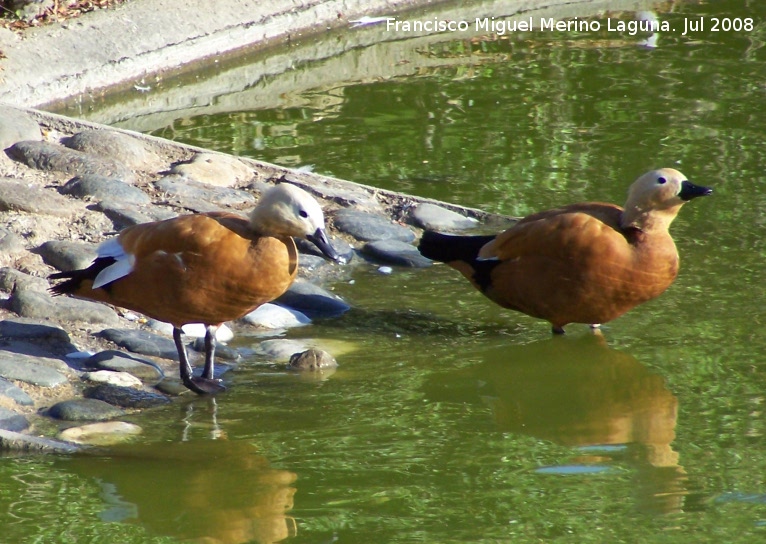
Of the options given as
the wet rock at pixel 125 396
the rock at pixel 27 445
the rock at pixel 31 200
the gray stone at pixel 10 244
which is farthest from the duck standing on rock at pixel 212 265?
the rock at pixel 31 200

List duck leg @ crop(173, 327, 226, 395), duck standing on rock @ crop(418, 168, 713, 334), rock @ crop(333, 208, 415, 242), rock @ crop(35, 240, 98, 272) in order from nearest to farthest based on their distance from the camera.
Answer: duck leg @ crop(173, 327, 226, 395) < duck standing on rock @ crop(418, 168, 713, 334) < rock @ crop(35, 240, 98, 272) < rock @ crop(333, 208, 415, 242)

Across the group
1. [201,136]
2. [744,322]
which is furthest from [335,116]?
[744,322]

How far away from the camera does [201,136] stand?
331 inches

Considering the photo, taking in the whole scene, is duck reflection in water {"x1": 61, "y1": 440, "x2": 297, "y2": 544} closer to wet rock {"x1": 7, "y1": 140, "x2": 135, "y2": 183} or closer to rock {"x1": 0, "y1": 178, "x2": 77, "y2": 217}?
rock {"x1": 0, "y1": 178, "x2": 77, "y2": 217}

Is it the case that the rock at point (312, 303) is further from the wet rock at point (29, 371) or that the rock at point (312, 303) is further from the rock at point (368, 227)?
the wet rock at point (29, 371)

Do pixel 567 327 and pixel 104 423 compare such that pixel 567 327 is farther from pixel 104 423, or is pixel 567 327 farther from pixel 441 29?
pixel 441 29

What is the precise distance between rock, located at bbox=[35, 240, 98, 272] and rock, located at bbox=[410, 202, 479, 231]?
6.53ft

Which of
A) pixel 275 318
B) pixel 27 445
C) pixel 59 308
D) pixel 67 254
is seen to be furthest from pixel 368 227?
pixel 27 445

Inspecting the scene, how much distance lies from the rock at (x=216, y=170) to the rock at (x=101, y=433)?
2867 mm

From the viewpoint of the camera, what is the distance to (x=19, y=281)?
5523 mm

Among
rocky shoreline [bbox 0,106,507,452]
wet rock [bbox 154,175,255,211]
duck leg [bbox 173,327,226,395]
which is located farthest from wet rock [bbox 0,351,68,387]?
wet rock [bbox 154,175,255,211]

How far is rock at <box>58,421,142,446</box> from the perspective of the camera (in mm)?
4191

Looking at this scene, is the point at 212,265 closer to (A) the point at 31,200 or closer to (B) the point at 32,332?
(B) the point at 32,332

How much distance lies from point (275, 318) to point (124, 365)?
35.8 inches
